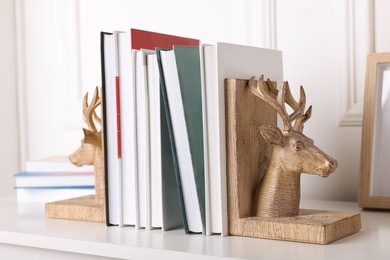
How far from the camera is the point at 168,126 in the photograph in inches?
38.4

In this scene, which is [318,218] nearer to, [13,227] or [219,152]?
[219,152]

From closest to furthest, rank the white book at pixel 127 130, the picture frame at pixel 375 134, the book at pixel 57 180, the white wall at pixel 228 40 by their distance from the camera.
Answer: the white book at pixel 127 130, the picture frame at pixel 375 134, the white wall at pixel 228 40, the book at pixel 57 180

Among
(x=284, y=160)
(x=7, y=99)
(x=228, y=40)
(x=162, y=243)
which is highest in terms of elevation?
(x=228, y=40)

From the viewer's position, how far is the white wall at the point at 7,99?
5.90 ft

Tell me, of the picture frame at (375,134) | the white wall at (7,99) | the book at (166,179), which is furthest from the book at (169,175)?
the white wall at (7,99)

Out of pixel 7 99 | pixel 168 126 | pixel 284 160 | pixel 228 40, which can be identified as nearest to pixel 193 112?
pixel 168 126

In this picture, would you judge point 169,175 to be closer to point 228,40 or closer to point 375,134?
point 375,134

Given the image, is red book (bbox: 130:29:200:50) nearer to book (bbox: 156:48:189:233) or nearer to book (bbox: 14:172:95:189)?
book (bbox: 156:48:189:233)

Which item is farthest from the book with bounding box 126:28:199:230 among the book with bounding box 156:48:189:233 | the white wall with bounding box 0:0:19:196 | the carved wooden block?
the white wall with bounding box 0:0:19:196

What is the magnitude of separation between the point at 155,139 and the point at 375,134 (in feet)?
1.31

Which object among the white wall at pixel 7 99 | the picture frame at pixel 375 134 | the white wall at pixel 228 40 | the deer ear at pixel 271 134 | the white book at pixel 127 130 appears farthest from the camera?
the white wall at pixel 7 99

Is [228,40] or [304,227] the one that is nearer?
[304,227]

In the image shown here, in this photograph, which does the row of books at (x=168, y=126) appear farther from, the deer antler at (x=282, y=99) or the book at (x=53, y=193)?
the book at (x=53, y=193)

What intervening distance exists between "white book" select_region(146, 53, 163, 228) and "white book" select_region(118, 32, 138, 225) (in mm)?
39
